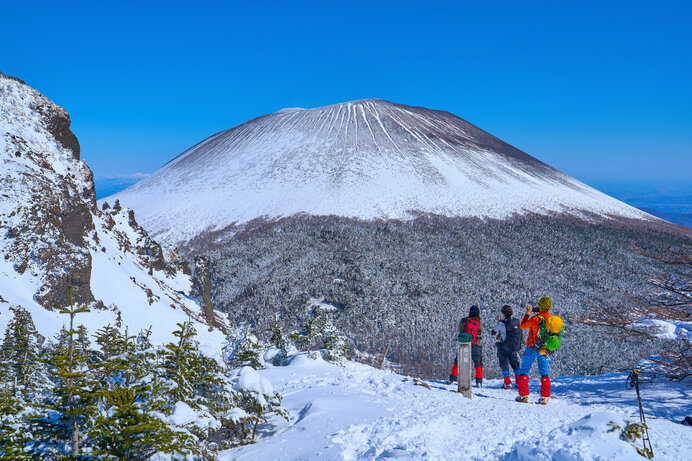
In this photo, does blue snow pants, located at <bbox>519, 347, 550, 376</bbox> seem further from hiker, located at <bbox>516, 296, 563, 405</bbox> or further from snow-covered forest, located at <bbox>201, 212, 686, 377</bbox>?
snow-covered forest, located at <bbox>201, 212, 686, 377</bbox>

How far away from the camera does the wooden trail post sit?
9.21 m

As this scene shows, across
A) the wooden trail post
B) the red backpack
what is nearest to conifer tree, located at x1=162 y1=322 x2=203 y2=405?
the wooden trail post

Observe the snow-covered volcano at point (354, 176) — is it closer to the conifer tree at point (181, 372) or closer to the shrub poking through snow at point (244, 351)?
the shrub poking through snow at point (244, 351)

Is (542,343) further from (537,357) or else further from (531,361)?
(531,361)

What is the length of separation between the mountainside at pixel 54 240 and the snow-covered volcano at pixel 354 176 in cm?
3769

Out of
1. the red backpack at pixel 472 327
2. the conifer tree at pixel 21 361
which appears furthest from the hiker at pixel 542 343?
the conifer tree at pixel 21 361

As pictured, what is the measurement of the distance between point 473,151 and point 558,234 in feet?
113

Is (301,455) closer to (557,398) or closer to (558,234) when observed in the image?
(557,398)

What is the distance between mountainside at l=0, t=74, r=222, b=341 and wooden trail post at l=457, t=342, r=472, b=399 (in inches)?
589

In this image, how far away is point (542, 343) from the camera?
8.92 meters

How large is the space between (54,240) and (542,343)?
19.7 m

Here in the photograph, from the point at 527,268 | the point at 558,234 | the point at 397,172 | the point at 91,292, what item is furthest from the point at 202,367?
the point at 397,172

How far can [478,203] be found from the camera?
210 feet

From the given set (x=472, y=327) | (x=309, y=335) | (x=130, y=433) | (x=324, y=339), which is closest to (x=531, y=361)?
(x=472, y=327)
